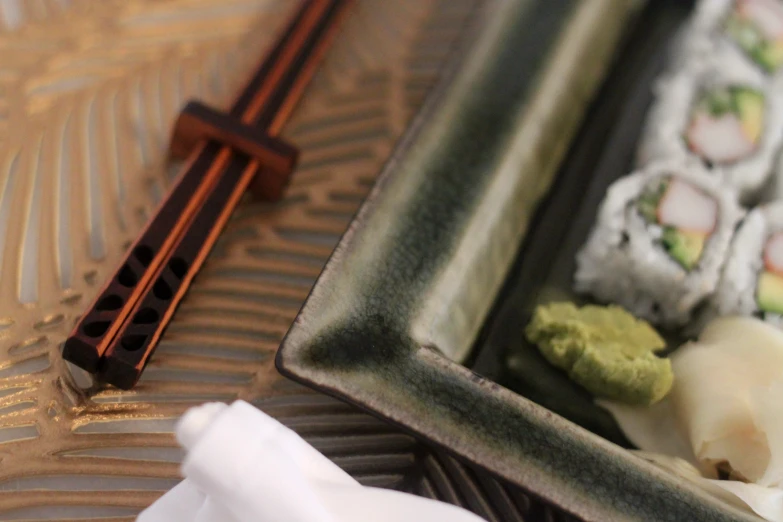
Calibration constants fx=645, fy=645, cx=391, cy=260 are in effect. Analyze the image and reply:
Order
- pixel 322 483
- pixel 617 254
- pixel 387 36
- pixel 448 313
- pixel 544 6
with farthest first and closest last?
1. pixel 387 36
2. pixel 544 6
3. pixel 617 254
4. pixel 448 313
5. pixel 322 483

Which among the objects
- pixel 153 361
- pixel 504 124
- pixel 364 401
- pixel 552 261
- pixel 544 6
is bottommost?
pixel 153 361

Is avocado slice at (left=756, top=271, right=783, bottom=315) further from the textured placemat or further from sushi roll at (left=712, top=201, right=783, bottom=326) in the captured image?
the textured placemat

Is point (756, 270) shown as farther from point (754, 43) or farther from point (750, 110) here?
point (754, 43)

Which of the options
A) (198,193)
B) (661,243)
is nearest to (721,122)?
(661,243)

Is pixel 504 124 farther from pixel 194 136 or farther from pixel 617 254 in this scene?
pixel 194 136

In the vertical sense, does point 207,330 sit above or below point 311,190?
below

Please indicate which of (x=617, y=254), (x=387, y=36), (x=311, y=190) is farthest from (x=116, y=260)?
(x=617, y=254)

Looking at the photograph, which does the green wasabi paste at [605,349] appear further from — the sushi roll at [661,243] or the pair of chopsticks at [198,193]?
the pair of chopsticks at [198,193]

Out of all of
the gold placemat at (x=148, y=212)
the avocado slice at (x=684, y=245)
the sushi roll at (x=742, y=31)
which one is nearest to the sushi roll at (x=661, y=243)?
the avocado slice at (x=684, y=245)

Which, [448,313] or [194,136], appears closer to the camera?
[448,313]
